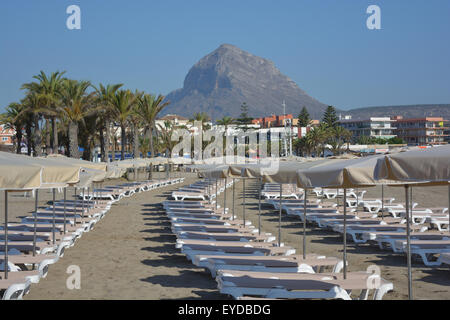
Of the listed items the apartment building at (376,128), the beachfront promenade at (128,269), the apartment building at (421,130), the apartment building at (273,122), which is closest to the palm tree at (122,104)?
the beachfront promenade at (128,269)

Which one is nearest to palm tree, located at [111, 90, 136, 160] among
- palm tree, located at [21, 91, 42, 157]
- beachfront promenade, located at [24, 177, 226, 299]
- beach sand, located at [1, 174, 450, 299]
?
palm tree, located at [21, 91, 42, 157]

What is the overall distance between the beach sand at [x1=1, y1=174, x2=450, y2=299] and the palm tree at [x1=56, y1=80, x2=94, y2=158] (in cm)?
2196

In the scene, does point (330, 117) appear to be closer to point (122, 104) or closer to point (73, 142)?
point (122, 104)

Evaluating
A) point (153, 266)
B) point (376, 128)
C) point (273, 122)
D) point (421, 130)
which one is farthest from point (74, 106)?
point (273, 122)

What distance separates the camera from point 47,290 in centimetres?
771

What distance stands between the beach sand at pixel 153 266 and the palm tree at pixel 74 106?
22.0 metres

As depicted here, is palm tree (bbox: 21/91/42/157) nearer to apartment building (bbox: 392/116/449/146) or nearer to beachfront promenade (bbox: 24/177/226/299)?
beachfront promenade (bbox: 24/177/226/299)

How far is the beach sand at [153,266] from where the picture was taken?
7.68 meters

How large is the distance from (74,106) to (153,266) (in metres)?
29.3

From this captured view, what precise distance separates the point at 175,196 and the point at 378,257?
43.6ft

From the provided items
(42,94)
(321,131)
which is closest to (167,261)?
(42,94)

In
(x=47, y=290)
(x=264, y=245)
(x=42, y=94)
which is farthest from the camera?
(x=42, y=94)

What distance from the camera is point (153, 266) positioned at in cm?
964

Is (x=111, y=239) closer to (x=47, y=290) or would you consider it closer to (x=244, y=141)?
(x=47, y=290)
